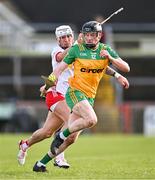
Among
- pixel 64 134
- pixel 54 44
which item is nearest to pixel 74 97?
pixel 64 134

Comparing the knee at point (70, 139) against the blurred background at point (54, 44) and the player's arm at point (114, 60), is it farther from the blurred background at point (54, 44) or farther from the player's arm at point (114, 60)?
the blurred background at point (54, 44)

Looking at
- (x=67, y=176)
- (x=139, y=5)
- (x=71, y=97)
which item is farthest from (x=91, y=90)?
(x=139, y=5)

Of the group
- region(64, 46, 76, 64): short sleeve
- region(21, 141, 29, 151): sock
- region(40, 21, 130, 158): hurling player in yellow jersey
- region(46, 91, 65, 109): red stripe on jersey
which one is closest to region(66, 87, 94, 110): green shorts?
region(40, 21, 130, 158): hurling player in yellow jersey

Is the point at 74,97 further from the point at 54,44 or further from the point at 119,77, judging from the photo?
the point at 54,44

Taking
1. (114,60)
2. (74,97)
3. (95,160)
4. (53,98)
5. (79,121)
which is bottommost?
(95,160)

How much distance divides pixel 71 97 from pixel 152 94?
70.3ft

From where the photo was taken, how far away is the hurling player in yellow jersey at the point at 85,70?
1379 cm

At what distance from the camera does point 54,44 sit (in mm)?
36344

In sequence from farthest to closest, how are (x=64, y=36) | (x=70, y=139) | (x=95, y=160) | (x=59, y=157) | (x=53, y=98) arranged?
(x=95, y=160)
(x=59, y=157)
(x=53, y=98)
(x=64, y=36)
(x=70, y=139)

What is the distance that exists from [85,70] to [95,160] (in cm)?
417

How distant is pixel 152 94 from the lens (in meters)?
35.3

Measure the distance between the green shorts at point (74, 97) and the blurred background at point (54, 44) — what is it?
16274mm

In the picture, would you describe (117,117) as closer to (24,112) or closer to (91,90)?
(24,112)

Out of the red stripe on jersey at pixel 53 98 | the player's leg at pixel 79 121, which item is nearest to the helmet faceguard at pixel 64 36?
the red stripe on jersey at pixel 53 98
